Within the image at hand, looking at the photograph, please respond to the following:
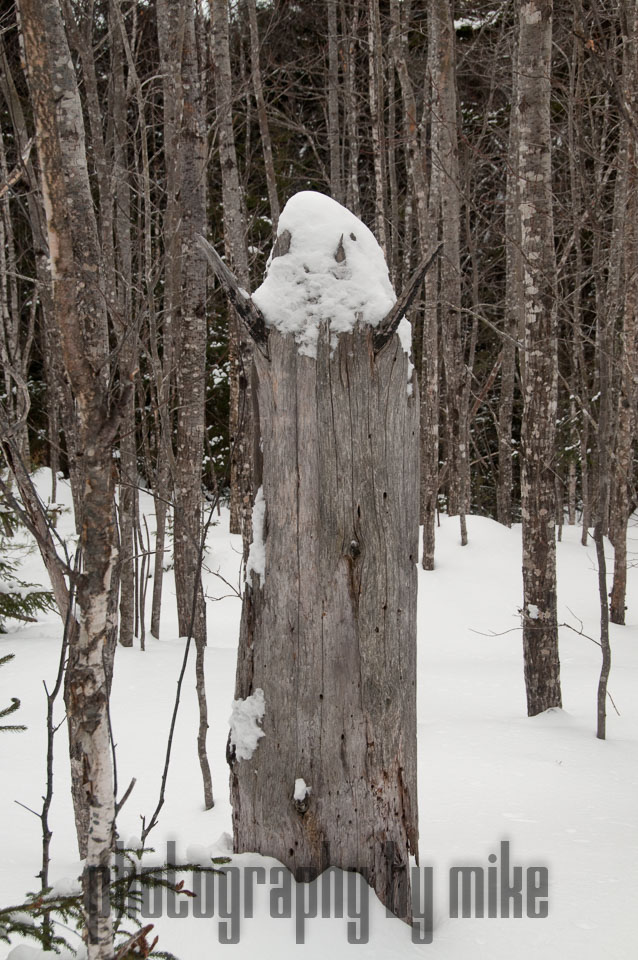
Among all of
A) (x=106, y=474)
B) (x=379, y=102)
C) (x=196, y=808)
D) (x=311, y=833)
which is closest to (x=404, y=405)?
(x=106, y=474)

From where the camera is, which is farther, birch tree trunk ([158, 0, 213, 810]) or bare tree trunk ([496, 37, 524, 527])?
bare tree trunk ([496, 37, 524, 527])

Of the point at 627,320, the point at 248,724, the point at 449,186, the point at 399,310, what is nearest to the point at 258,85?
the point at 449,186

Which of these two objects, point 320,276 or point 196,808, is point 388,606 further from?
point 196,808

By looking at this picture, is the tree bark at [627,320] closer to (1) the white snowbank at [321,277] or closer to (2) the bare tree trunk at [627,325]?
(2) the bare tree trunk at [627,325]

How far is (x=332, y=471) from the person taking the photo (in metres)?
2.26

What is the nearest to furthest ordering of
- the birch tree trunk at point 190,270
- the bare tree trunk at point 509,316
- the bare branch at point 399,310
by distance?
1. the bare branch at point 399,310
2. the birch tree trunk at point 190,270
3. the bare tree trunk at point 509,316

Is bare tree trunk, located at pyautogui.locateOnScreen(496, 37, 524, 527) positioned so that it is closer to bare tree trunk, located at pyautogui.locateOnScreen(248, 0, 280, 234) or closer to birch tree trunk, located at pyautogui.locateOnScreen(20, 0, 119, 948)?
bare tree trunk, located at pyautogui.locateOnScreen(248, 0, 280, 234)

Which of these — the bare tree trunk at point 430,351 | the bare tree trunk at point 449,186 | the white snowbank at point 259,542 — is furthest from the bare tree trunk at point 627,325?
the white snowbank at point 259,542

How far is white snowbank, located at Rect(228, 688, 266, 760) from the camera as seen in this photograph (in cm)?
234

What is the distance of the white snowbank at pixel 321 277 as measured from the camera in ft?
7.48

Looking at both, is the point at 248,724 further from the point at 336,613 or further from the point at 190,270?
the point at 190,270

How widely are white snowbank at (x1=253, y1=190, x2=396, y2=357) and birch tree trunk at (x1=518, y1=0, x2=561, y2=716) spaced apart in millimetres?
2806

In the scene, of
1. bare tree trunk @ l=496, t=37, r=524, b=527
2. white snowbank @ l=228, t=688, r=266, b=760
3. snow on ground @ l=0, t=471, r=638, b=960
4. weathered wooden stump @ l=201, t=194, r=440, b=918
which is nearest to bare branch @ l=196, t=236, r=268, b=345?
weathered wooden stump @ l=201, t=194, r=440, b=918

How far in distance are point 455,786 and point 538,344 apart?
9.53 feet
